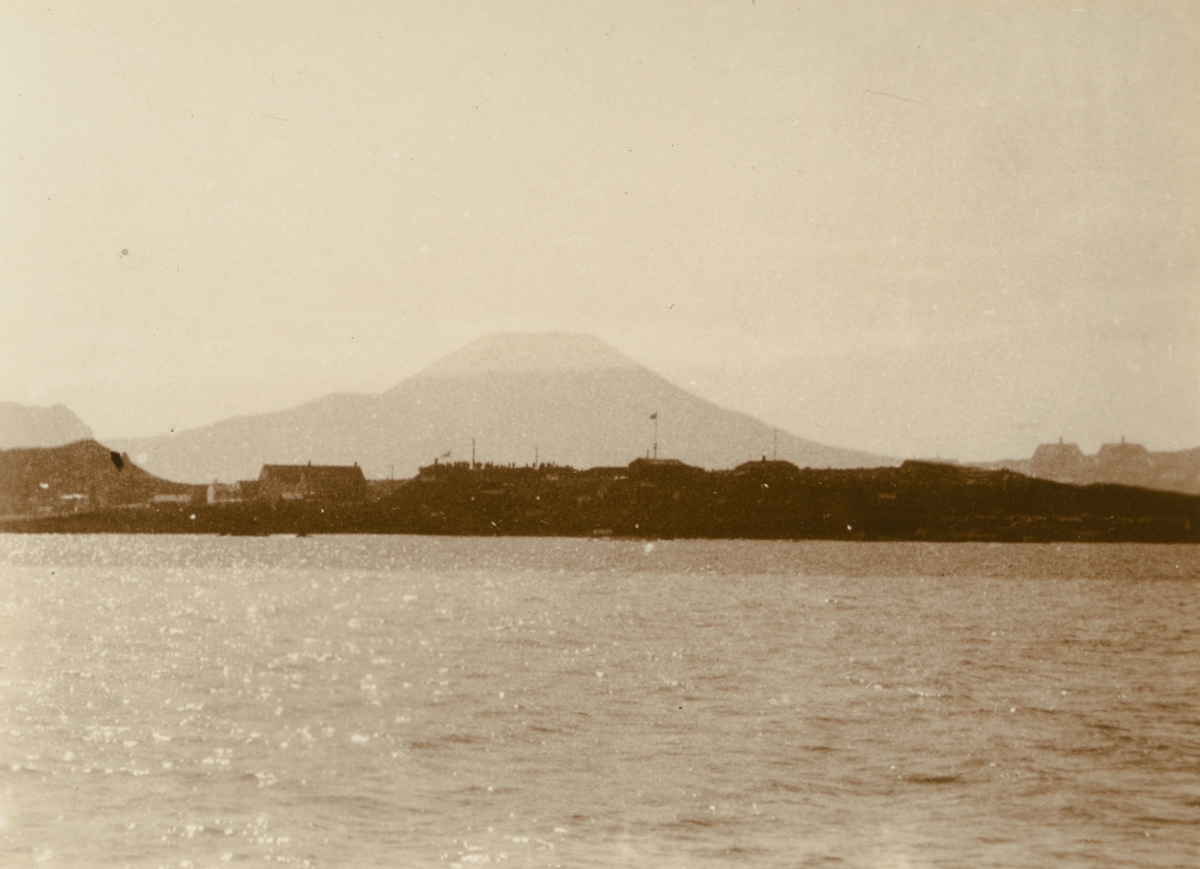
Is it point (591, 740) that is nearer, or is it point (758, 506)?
point (591, 740)

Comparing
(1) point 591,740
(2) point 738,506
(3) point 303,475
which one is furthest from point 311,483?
(1) point 591,740

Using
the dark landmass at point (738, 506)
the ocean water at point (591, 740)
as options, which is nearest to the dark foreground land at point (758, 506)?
the dark landmass at point (738, 506)

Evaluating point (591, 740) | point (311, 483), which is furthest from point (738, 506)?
point (591, 740)

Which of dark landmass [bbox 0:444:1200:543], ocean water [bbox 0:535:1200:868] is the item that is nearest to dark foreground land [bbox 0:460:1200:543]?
dark landmass [bbox 0:444:1200:543]

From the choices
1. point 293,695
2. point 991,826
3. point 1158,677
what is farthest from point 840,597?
point 991,826

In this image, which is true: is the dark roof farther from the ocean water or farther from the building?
the ocean water

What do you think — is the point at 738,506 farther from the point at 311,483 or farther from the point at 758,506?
the point at 311,483

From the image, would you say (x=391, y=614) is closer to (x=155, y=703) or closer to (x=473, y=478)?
(x=155, y=703)
